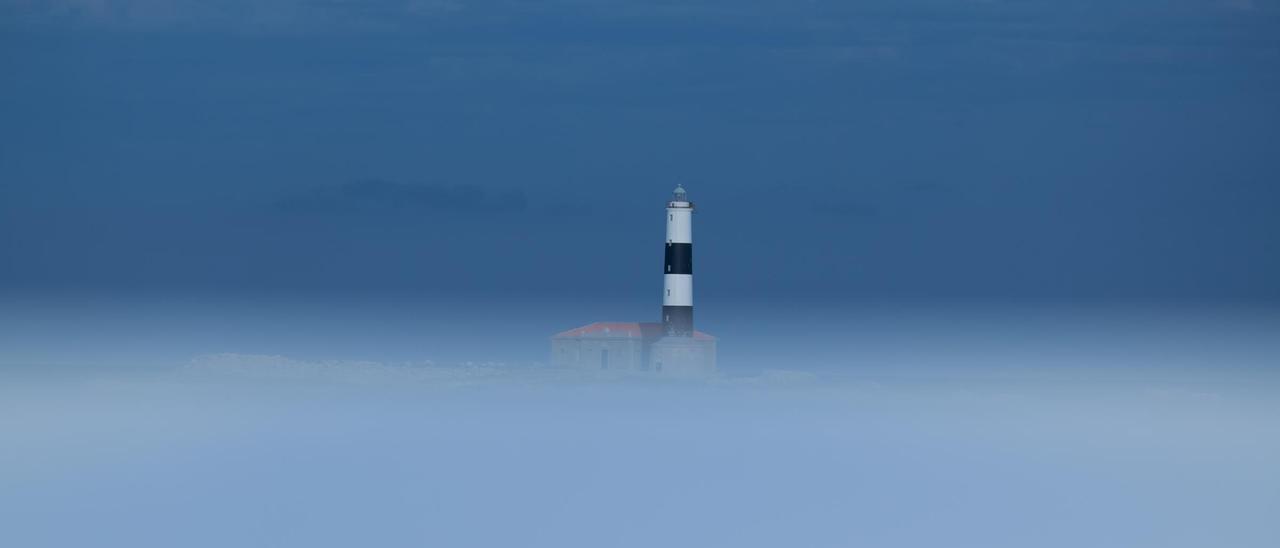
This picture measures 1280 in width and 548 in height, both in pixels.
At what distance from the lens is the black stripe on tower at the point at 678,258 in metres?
29.2

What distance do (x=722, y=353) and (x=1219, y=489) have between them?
24.8 metres

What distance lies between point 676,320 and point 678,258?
98cm

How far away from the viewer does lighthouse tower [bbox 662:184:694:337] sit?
2919 cm

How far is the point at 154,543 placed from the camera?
1977cm

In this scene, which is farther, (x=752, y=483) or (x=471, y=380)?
(x=471, y=380)

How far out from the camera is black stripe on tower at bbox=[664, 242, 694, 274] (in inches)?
1152

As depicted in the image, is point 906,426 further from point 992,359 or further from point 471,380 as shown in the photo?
point 992,359

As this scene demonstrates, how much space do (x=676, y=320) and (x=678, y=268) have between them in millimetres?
821

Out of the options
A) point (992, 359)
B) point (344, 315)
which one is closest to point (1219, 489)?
point (992, 359)

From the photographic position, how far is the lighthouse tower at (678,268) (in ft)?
95.8

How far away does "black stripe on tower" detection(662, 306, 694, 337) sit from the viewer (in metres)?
29.2

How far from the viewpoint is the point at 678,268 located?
96.0 ft

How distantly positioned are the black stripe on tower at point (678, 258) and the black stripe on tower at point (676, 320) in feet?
1.93

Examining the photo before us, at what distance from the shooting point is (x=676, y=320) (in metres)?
29.2
